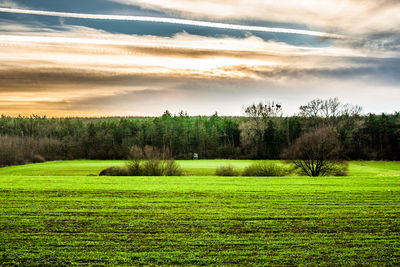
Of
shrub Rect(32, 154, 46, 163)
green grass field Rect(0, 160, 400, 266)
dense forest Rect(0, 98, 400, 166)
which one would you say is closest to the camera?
green grass field Rect(0, 160, 400, 266)

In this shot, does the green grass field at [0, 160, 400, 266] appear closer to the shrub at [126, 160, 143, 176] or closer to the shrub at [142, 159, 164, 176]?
the shrub at [142, 159, 164, 176]

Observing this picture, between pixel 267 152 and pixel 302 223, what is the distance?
2444 inches

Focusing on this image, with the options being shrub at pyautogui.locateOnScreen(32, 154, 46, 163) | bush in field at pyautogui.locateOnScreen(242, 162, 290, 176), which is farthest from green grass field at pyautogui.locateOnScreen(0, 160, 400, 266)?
shrub at pyautogui.locateOnScreen(32, 154, 46, 163)

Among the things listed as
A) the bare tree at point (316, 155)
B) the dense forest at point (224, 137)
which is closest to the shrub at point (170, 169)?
the bare tree at point (316, 155)

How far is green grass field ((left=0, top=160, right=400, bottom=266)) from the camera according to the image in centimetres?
787

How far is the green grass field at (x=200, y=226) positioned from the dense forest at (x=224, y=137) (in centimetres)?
4613

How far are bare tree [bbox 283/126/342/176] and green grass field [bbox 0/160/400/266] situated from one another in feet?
60.6

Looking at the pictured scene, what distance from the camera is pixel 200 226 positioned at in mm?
10219

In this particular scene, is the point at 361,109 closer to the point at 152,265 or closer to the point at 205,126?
the point at 205,126

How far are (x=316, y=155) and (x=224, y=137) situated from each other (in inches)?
1978

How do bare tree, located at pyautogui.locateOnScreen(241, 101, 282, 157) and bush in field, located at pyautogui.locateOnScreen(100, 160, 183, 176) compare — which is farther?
bare tree, located at pyautogui.locateOnScreen(241, 101, 282, 157)

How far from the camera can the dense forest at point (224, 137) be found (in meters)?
68.9

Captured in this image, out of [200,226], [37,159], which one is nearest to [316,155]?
[200,226]

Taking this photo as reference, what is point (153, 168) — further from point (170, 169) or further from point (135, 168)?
point (135, 168)
